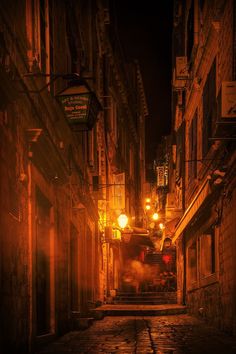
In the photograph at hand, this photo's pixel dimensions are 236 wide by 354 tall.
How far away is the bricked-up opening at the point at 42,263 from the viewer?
9.84 meters

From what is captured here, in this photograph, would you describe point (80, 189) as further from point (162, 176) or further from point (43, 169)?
point (162, 176)

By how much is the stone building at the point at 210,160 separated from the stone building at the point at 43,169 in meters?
2.95

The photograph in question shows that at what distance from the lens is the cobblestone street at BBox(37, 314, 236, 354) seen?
29.1 ft

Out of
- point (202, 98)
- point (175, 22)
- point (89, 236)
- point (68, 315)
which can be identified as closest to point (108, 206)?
point (89, 236)

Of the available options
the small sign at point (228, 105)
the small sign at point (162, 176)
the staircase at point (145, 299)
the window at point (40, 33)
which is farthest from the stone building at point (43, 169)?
the small sign at point (162, 176)

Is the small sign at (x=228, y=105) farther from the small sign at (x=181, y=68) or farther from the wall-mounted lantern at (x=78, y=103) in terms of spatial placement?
the small sign at (x=181, y=68)

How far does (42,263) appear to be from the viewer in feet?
34.0

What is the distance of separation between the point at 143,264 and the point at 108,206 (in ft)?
52.6

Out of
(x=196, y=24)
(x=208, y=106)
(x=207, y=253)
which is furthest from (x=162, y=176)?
(x=208, y=106)

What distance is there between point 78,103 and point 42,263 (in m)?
3.22

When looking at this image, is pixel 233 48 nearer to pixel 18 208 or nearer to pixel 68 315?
pixel 18 208

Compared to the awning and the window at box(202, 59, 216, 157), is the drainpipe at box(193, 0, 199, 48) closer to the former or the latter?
the window at box(202, 59, 216, 157)

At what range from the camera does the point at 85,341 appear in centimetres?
1051

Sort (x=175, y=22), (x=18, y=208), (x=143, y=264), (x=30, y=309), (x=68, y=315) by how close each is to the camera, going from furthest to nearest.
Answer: (x=143, y=264), (x=175, y=22), (x=68, y=315), (x=30, y=309), (x=18, y=208)
